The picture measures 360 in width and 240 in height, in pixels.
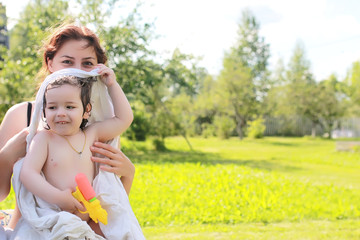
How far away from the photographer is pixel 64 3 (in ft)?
37.8

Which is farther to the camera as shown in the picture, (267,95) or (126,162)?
(267,95)

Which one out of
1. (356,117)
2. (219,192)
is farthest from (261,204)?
(356,117)

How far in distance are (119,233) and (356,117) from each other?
95.5 ft

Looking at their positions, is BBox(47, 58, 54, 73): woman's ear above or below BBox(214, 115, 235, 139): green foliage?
above

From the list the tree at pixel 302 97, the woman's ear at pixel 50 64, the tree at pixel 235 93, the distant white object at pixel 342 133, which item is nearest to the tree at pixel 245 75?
the tree at pixel 235 93

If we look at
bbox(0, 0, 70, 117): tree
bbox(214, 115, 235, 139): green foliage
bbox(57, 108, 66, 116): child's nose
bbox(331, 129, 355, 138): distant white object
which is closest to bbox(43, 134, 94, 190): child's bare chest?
bbox(57, 108, 66, 116): child's nose

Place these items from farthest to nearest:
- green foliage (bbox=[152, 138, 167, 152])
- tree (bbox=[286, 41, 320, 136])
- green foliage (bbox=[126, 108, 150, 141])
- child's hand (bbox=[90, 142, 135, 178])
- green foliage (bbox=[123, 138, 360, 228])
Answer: tree (bbox=[286, 41, 320, 136])
green foliage (bbox=[126, 108, 150, 141])
green foliage (bbox=[152, 138, 167, 152])
green foliage (bbox=[123, 138, 360, 228])
child's hand (bbox=[90, 142, 135, 178])

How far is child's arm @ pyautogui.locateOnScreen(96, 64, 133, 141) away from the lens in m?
1.79

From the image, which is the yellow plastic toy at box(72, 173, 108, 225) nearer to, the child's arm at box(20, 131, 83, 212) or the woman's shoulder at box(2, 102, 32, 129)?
the child's arm at box(20, 131, 83, 212)

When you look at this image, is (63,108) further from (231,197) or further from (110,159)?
(231,197)

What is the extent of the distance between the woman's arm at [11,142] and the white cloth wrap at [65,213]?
12cm

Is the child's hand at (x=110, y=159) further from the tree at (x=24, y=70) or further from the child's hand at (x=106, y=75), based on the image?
the tree at (x=24, y=70)

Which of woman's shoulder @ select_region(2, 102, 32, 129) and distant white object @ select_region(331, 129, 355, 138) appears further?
distant white object @ select_region(331, 129, 355, 138)

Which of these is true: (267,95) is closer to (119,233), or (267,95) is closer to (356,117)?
(356,117)
